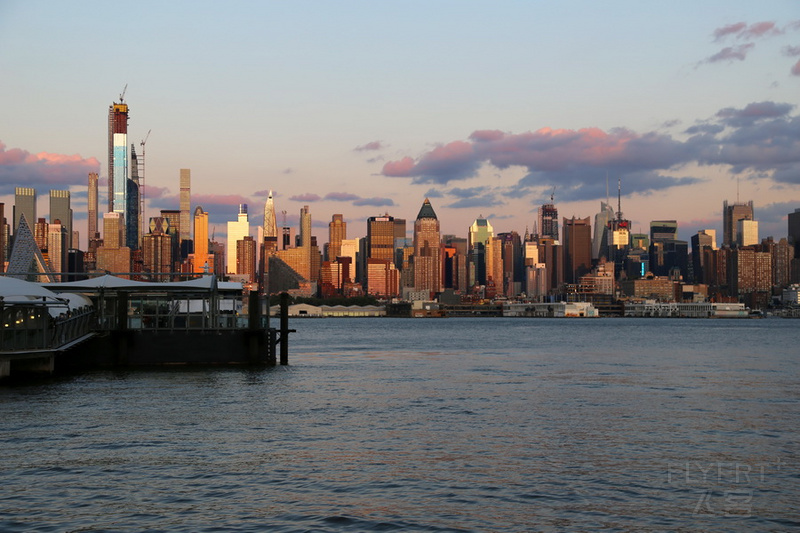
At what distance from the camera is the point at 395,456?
93.2 ft

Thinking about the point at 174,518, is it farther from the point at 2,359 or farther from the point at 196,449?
the point at 2,359

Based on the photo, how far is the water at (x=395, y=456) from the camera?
21.1 m

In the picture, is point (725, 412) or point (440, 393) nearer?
point (725, 412)

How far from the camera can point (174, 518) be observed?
20656 millimetres

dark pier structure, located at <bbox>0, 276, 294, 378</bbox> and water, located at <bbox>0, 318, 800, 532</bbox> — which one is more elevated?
dark pier structure, located at <bbox>0, 276, 294, 378</bbox>

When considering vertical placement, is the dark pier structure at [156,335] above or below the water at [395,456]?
above

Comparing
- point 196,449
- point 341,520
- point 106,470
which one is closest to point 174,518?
point 341,520

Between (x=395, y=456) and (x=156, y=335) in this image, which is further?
(x=156, y=335)

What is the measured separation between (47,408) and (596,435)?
2342cm

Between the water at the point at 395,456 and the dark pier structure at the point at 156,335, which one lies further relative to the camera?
the dark pier structure at the point at 156,335

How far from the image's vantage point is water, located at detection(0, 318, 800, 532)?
21.1 metres

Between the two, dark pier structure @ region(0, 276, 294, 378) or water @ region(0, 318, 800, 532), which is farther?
dark pier structure @ region(0, 276, 294, 378)

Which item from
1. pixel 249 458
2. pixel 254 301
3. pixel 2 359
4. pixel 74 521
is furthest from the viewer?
pixel 254 301

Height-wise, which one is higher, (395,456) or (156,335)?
(156,335)
